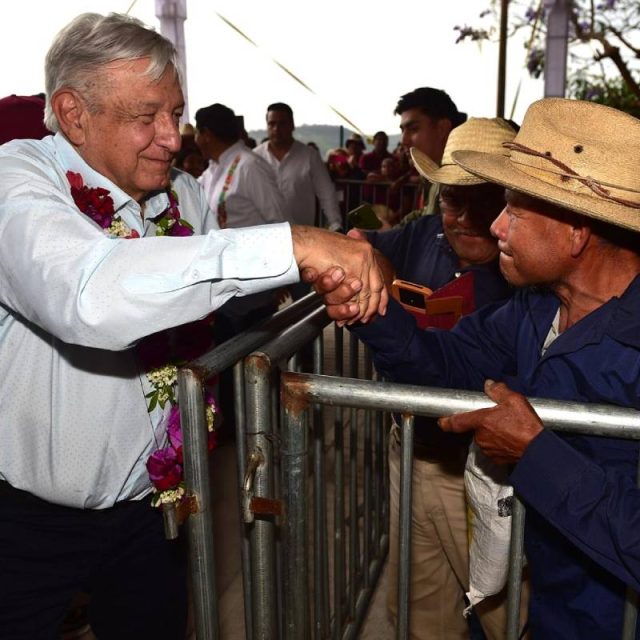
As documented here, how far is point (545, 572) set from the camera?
1649 mm

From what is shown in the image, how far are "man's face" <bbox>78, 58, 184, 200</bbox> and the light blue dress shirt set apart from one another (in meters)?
0.05

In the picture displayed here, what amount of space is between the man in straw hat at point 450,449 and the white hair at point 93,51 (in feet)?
3.36

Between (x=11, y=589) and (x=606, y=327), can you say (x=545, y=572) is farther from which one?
(x=11, y=589)

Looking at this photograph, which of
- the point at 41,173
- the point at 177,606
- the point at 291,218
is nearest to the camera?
the point at 41,173

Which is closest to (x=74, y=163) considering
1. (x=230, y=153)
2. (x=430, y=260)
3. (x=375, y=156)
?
(x=430, y=260)

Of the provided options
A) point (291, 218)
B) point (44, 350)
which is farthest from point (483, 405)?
point (291, 218)

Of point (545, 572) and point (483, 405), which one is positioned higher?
point (483, 405)

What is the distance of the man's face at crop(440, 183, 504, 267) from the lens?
2.52 metres

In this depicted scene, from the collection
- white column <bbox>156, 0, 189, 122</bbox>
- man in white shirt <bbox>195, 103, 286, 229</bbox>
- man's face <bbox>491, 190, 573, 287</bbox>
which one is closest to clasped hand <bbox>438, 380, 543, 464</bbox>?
man's face <bbox>491, 190, 573, 287</bbox>

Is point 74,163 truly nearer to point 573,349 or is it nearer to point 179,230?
point 179,230

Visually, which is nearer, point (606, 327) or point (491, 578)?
point (606, 327)

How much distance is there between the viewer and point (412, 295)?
7.95 feet

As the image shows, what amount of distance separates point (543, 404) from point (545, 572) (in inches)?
21.2

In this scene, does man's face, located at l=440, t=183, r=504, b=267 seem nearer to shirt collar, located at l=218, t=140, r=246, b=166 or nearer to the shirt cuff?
the shirt cuff
